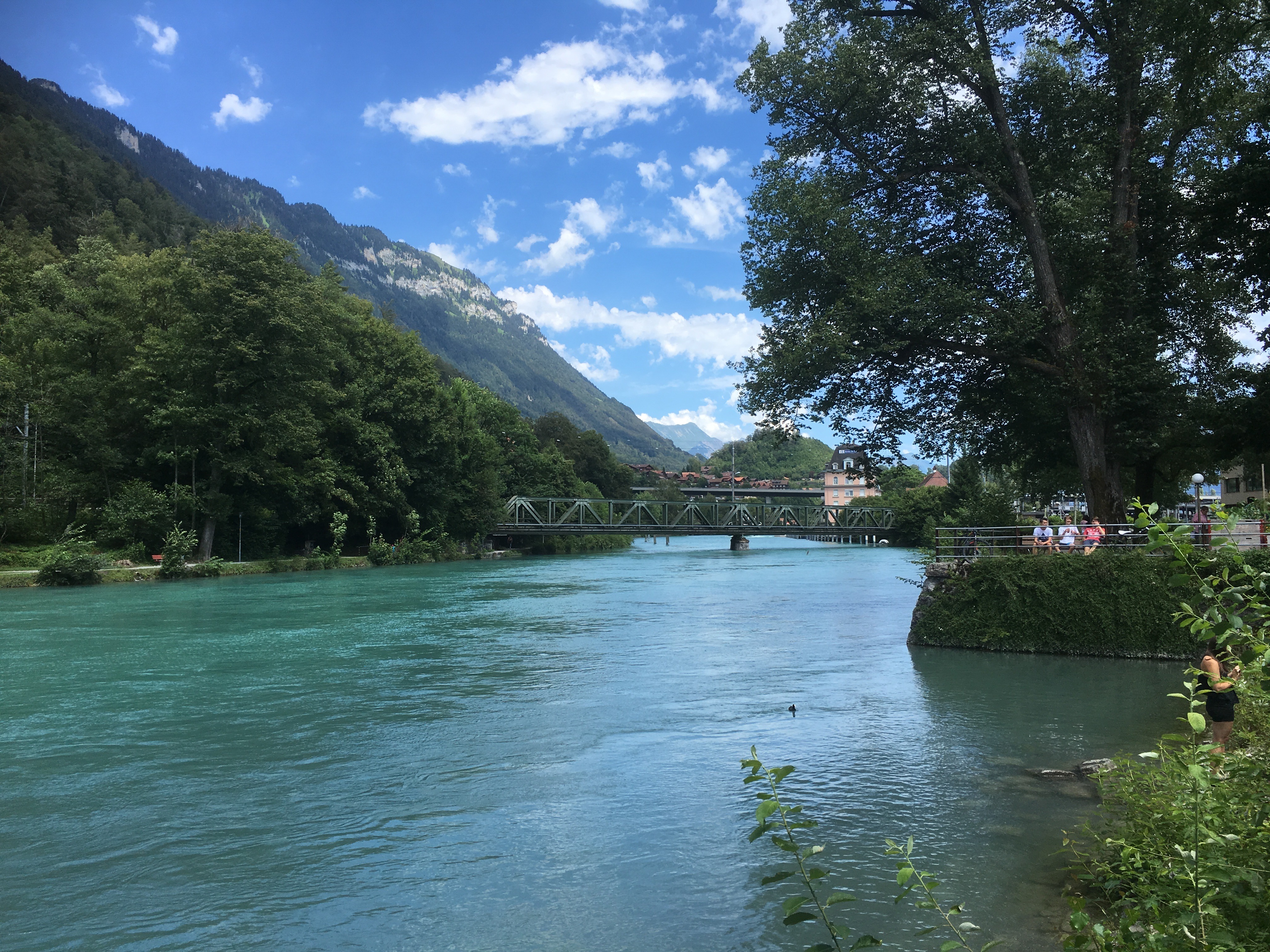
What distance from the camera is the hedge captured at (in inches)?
606

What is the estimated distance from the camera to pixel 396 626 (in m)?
22.5

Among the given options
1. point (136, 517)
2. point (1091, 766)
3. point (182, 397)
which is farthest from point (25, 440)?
point (1091, 766)

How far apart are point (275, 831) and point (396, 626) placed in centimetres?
1528

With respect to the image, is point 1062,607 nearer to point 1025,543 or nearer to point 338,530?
point 1025,543

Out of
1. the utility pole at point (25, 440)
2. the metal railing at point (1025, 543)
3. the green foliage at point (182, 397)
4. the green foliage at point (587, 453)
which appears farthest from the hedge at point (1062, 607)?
the green foliage at point (587, 453)

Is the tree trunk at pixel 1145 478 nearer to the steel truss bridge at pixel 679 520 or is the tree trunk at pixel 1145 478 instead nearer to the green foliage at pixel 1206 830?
the green foliage at pixel 1206 830

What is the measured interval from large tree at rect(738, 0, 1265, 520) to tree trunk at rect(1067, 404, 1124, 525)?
0.05m

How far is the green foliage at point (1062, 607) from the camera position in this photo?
50.5 feet

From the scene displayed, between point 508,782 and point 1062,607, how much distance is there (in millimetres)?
12145

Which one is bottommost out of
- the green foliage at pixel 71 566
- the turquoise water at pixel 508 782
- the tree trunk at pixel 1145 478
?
the turquoise water at pixel 508 782

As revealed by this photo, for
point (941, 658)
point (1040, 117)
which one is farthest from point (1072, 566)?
point (1040, 117)

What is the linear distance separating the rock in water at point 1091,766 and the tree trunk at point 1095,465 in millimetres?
11194

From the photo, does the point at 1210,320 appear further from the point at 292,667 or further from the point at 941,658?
the point at 292,667

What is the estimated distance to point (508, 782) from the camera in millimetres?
9070
